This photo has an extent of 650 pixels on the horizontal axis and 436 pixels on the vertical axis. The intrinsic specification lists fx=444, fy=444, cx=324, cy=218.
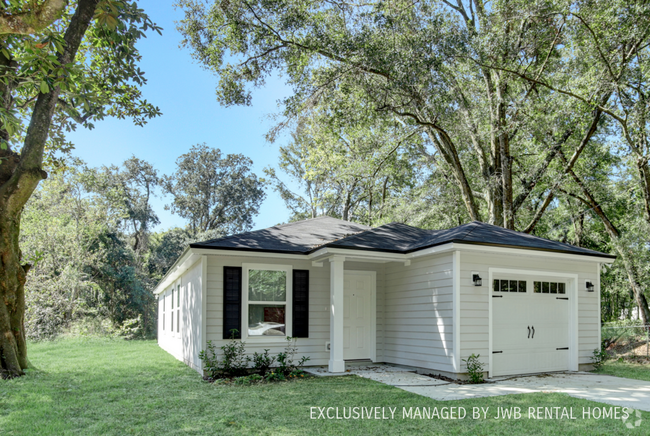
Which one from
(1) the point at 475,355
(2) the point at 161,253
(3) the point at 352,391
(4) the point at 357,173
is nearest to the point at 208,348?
(3) the point at 352,391

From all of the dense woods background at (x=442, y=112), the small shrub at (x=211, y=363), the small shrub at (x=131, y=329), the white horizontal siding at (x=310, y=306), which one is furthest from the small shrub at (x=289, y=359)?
the small shrub at (x=131, y=329)

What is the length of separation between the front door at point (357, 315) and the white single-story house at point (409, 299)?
22mm

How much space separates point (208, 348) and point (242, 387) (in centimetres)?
139

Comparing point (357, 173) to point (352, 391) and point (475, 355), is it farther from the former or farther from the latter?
point (352, 391)

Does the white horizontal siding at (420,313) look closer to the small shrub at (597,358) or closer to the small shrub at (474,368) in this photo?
the small shrub at (474,368)

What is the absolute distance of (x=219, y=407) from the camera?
18.1 ft

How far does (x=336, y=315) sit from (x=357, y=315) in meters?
1.44

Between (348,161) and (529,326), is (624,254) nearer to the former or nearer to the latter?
(529,326)

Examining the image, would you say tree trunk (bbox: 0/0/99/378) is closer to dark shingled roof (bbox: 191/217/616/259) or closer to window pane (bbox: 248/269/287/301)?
dark shingled roof (bbox: 191/217/616/259)

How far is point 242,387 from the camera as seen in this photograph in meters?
6.98

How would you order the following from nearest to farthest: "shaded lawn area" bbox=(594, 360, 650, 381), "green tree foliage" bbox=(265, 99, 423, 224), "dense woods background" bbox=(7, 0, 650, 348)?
"shaded lawn area" bbox=(594, 360, 650, 381) < "dense woods background" bbox=(7, 0, 650, 348) < "green tree foliage" bbox=(265, 99, 423, 224)

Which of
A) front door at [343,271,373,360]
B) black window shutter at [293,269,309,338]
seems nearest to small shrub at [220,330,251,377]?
black window shutter at [293,269,309,338]

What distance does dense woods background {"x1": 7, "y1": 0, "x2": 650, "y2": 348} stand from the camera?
10477mm

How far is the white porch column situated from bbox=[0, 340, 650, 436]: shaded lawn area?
1.86 ft
